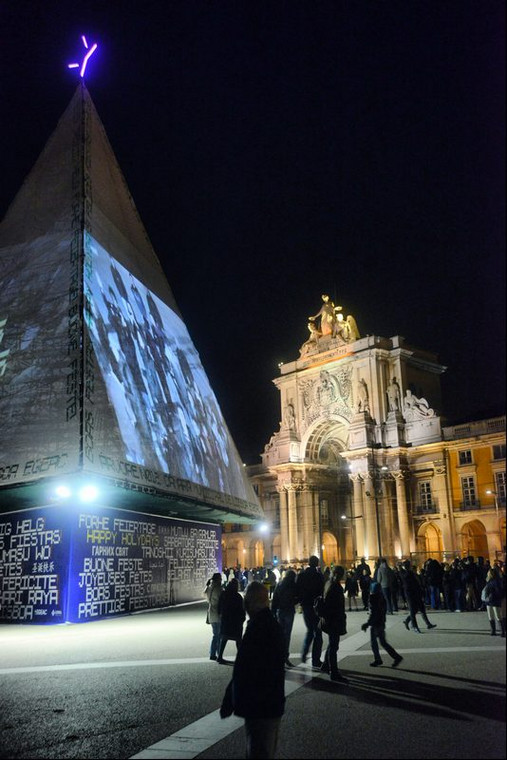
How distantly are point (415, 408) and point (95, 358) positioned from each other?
37466 millimetres

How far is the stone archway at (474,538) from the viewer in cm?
4525

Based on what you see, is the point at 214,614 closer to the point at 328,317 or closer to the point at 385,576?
the point at 385,576

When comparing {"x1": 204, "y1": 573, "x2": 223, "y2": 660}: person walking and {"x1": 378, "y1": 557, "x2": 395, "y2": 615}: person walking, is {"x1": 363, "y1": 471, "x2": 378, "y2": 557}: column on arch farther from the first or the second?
{"x1": 204, "y1": 573, "x2": 223, "y2": 660}: person walking

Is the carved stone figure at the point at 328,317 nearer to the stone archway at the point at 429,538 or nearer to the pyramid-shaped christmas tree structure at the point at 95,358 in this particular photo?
the stone archway at the point at 429,538

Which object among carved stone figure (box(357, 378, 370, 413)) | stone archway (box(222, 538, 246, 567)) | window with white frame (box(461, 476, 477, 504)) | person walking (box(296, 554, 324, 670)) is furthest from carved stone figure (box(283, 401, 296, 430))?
person walking (box(296, 554, 324, 670))

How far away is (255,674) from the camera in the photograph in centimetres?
454

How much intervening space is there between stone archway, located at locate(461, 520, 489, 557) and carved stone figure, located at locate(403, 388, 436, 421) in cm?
867

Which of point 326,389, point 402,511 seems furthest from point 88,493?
point 326,389

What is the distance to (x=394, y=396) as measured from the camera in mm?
51938

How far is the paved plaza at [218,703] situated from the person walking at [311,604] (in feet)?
1.43

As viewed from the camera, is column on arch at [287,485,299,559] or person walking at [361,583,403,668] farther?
column on arch at [287,485,299,559]

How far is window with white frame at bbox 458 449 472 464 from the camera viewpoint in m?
46.1

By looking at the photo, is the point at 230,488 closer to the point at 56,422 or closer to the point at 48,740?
the point at 56,422

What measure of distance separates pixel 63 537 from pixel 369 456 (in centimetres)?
3561
